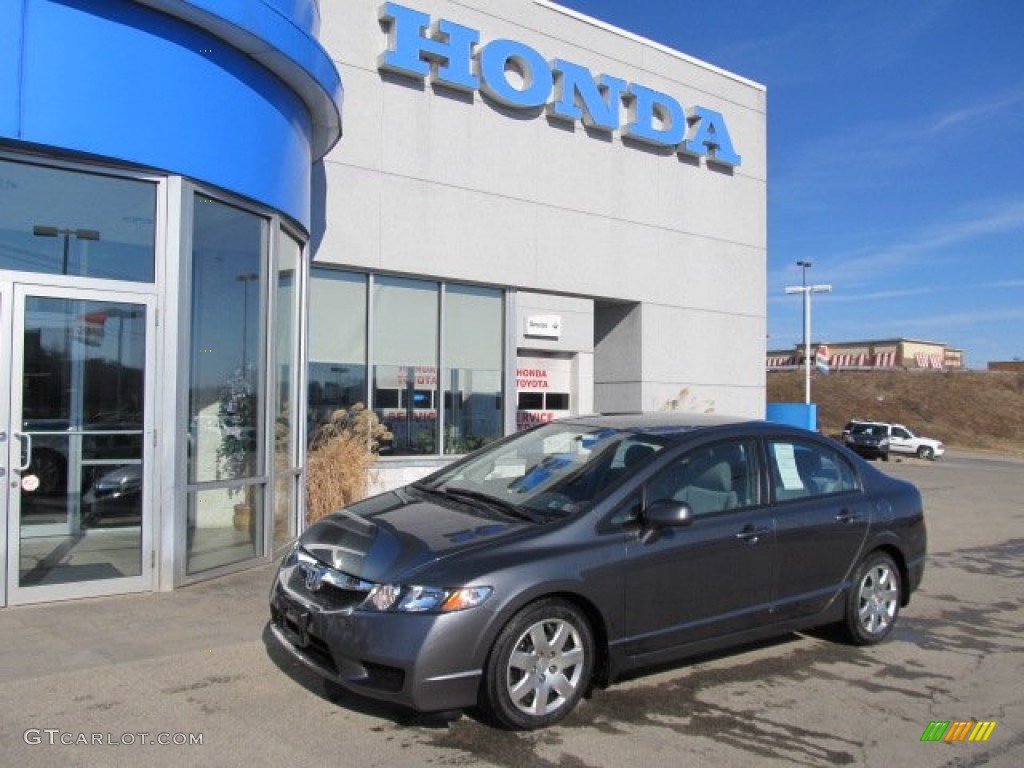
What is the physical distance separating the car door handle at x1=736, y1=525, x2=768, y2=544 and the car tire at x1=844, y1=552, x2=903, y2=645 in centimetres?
110

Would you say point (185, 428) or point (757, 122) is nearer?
point (185, 428)

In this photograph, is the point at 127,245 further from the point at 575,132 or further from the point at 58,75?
the point at 575,132

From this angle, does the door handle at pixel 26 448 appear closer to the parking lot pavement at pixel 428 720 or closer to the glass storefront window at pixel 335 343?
the parking lot pavement at pixel 428 720

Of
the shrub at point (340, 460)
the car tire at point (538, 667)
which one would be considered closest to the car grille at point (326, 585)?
the car tire at point (538, 667)

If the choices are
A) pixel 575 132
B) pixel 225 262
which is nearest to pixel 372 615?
pixel 225 262

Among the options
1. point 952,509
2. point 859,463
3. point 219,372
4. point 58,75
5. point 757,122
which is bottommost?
point 952,509

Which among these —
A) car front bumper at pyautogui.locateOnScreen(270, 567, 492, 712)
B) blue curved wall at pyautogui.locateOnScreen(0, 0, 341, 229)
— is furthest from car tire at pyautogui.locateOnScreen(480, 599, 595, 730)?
blue curved wall at pyautogui.locateOnScreen(0, 0, 341, 229)

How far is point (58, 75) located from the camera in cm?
617

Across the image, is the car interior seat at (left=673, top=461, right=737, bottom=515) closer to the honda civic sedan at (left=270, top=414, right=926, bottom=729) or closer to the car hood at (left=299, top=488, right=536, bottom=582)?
the honda civic sedan at (left=270, top=414, right=926, bottom=729)

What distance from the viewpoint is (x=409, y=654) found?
13.4 feet

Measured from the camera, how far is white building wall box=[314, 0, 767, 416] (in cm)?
1125

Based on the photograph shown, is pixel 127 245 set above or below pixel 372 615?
above

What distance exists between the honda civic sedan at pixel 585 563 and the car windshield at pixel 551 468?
2cm

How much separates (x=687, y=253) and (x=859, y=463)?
28.7ft
